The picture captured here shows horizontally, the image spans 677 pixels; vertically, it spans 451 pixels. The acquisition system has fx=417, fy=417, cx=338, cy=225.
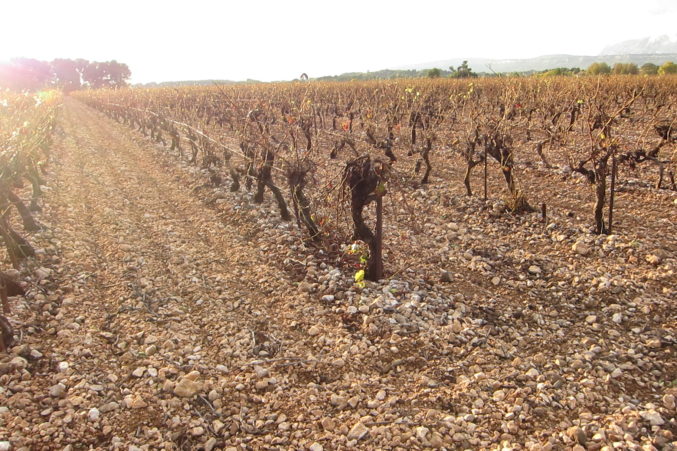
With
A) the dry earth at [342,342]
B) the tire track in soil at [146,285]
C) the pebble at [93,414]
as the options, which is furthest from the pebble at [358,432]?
the pebble at [93,414]

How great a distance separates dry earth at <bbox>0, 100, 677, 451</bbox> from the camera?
3.73 meters

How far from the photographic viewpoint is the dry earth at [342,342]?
373cm

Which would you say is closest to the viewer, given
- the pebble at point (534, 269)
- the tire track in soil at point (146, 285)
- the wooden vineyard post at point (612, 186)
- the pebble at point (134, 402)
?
the pebble at point (134, 402)

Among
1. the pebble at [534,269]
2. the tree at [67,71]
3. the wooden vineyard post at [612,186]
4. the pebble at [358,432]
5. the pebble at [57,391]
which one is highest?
the tree at [67,71]

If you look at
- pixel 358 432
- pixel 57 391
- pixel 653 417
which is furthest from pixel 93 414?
pixel 653 417

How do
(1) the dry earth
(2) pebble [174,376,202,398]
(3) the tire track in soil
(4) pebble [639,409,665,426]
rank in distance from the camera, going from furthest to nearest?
1. (3) the tire track in soil
2. (2) pebble [174,376,202,398]
3. (1) the dry earth
4. (4) pebble [639,409,665,426]

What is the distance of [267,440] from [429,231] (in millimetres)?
5334

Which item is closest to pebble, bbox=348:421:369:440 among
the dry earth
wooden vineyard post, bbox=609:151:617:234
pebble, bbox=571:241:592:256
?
the dry earth

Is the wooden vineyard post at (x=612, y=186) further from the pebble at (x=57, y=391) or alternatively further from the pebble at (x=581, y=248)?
the pebble at (x=57, y=391)

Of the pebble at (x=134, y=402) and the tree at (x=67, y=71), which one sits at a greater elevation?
the tree at (x=67, y=71)

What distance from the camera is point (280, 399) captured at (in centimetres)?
414

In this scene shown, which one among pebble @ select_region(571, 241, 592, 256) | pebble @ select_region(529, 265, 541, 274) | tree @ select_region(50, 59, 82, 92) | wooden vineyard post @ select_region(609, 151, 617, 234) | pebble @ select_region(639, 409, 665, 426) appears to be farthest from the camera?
tree @ select_region(50, 59, 82, 92)

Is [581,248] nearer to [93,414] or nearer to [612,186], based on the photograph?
[612,186]

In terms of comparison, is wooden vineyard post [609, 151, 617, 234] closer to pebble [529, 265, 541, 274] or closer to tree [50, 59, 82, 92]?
pebble [529, 265, 541, 274]
